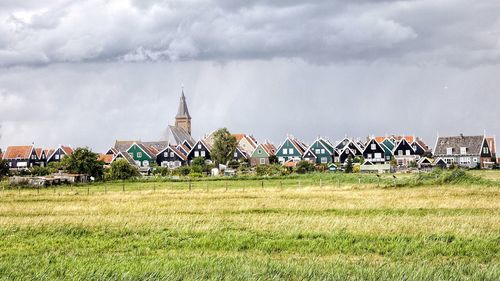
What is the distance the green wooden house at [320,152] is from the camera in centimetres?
12069

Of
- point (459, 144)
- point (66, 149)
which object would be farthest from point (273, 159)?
point (66, 149)

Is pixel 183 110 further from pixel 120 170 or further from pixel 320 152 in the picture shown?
pixel 120 170

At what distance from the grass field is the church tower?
437ft

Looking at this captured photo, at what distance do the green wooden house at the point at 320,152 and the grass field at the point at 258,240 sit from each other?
270ft

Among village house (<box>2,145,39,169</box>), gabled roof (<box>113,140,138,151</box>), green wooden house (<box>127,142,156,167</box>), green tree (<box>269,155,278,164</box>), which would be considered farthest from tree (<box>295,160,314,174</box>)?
village house (<box>2,145,39,169</box>)

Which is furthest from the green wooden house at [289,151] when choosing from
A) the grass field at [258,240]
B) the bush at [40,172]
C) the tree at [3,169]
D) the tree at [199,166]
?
the grass field at [258,240]

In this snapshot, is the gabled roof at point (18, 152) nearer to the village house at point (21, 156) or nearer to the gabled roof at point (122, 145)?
the village house at point (21, 156)

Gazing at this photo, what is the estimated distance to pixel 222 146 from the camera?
111562mm

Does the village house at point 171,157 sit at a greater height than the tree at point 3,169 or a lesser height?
greater

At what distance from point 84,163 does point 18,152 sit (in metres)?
52.0

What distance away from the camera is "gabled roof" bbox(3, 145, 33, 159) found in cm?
12538

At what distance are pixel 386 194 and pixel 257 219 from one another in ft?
55.1

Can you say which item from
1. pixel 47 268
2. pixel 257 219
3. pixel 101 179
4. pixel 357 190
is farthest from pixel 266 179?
pixel 47 268

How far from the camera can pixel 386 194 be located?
139 feet
